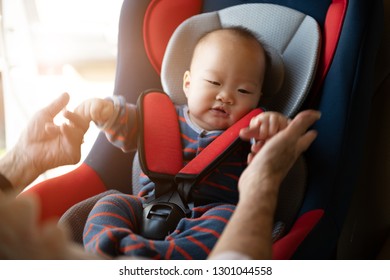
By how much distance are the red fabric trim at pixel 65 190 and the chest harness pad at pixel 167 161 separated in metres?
0.17

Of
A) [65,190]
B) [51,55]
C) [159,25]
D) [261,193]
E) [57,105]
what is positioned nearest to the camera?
[261,193]

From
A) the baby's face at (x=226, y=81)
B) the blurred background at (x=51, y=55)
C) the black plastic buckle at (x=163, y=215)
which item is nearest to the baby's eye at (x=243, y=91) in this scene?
the baby's face at (x=226, y=81)

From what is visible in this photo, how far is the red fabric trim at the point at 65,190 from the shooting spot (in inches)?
35.2

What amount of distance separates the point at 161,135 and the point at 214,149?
0.12m

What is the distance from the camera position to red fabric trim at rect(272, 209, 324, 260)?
2.42 ft

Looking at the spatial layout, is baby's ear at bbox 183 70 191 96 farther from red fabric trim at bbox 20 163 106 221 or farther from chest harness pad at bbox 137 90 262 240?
red fabric trim at bbox 20 163 106 221

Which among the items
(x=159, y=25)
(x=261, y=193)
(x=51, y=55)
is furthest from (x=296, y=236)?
(x=51, y=55)

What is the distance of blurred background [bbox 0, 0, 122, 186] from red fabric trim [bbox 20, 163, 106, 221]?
0.05 metres

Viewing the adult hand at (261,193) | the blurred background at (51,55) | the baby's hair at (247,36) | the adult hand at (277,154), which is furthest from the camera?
the blurred background at (51,55)

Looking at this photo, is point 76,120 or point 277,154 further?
Result: point 76,120

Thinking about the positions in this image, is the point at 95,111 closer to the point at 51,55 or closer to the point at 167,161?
the point at 167,161

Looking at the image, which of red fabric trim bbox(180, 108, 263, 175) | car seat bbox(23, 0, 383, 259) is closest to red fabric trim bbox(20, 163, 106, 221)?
car seat bbox(23, 0, 383, 259)

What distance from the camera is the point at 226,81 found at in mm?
895

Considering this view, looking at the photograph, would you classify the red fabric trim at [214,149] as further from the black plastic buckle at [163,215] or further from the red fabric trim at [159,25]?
the red fabric trim at [159,25]
